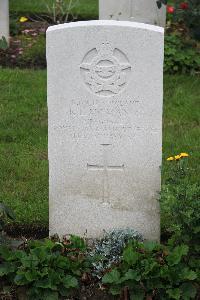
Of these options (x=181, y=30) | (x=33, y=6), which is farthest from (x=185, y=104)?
(x=33, y=6)

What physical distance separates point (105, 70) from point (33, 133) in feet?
8.00

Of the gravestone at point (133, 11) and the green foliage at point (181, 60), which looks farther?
the gravestone at point (133, 11)

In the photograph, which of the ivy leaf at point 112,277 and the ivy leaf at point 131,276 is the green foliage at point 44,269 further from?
the ivy leaf at point 131,276

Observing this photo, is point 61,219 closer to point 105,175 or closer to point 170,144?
point 105,175

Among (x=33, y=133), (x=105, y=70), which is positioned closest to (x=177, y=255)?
(x=105, y=70)

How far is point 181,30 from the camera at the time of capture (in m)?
9.91

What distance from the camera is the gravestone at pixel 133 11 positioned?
9695 millimetres

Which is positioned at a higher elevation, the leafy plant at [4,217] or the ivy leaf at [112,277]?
the leafy plant at [4,217]

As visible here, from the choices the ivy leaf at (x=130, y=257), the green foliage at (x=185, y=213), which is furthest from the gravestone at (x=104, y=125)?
the ivy leaf at (x=130, y=257)

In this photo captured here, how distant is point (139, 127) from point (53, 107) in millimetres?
498

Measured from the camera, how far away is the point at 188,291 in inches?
178

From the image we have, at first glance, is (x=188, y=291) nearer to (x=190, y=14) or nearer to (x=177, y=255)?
(x=177, y=255)

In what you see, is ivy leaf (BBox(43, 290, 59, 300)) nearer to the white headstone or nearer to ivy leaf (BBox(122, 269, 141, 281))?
ivy leaf (BBox(122, 269, 141, 281))

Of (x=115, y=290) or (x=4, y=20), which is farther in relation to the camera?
(x=4, y=20)
